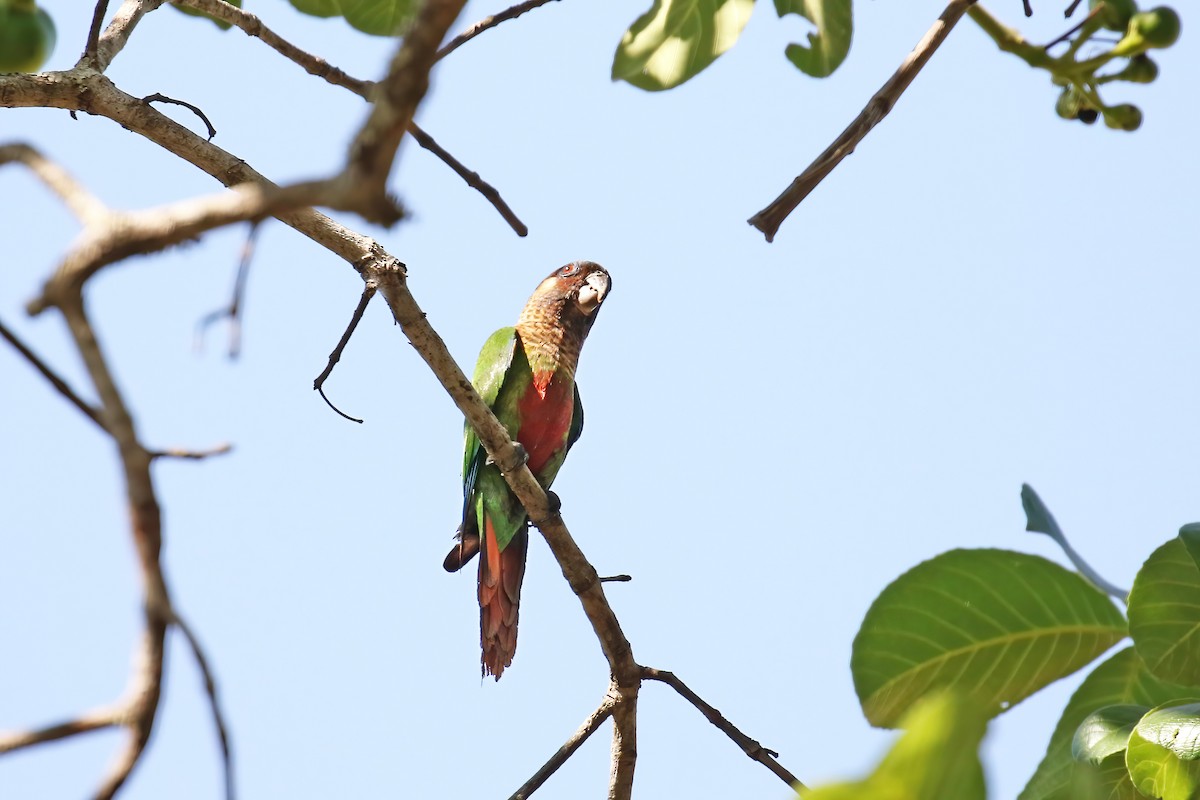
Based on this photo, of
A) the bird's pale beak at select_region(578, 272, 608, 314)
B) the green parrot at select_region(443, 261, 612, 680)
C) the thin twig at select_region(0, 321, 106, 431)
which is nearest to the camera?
the thin twig at select_region(0, 321, 106, 431)

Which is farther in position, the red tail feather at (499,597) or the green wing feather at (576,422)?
the green wing feather at (576,422)

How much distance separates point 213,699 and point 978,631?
1835 mm

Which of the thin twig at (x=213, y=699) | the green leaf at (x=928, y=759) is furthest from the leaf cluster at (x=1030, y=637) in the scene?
the thin twig at (x=213, y=699)

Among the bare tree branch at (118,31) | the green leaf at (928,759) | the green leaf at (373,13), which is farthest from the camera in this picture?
the green leaf at (373,13)

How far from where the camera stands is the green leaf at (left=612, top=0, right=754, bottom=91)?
7.59 feet

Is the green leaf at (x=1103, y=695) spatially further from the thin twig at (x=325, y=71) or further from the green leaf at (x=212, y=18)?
the green leaf at (x=212, y=18)

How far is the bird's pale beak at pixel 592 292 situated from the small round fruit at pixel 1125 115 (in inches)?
114

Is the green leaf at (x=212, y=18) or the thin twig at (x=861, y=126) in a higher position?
the green leaf at (x=212, y=18)

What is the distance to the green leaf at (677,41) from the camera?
2.31 metres

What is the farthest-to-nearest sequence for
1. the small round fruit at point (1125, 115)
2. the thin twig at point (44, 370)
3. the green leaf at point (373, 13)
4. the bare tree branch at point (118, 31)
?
the green leaf at point (373, 13) → the bare tree branch at point (118, 31) → the small round fruit at point (1125, 115) → the thin twig at point (44, 370)

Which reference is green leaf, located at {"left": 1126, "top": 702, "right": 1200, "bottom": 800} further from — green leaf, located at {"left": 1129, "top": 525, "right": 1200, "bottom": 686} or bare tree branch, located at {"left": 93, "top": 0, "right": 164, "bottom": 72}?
bare tree branch, located at {"left": 93, "top": 0, "right": 164, "bottom": 72}

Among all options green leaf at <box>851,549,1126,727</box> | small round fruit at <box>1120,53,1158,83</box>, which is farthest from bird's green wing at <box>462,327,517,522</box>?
small round fruit at <box>1120,53,1158,83</box>

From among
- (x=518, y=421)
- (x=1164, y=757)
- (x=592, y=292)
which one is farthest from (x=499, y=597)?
(x=1164, y=757)

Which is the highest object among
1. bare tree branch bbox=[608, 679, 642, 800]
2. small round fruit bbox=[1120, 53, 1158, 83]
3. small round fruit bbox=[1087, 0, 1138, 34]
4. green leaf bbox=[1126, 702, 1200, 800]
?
small round fruit bbox=[1087, 0, 1138, 34]
